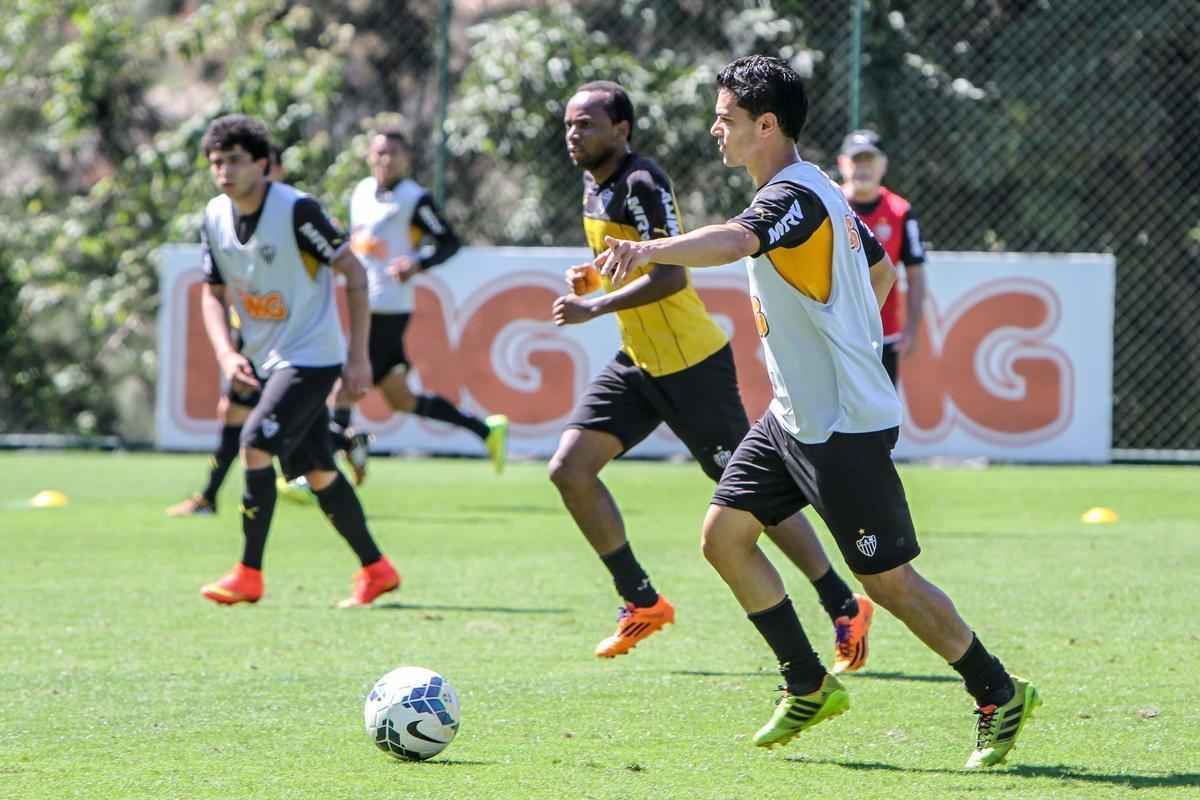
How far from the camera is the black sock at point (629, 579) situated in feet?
21.7

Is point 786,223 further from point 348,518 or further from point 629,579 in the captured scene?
point 348,518

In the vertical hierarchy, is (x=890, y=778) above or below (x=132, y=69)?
above

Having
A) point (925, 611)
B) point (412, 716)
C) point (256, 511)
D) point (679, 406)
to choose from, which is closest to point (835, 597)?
point (679, 406)

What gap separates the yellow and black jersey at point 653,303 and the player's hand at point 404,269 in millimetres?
5560

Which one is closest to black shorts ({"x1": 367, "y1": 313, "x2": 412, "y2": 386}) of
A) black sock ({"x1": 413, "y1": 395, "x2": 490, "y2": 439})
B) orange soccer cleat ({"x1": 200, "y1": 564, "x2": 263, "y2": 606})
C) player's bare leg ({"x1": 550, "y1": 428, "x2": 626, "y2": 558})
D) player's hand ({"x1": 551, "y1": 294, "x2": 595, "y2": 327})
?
black sock ({"x1": 413, "y1": 395, "x2": 490, "y2": 439})

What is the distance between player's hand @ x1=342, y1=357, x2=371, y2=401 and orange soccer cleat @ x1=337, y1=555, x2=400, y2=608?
28.6 inches

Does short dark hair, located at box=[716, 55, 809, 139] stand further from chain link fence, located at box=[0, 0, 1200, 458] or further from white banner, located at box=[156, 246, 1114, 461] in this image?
chain link fence, located at box=[0, 0, 1200, 458]

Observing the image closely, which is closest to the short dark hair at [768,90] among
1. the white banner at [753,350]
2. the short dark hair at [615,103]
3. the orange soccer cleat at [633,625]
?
the short dark hair at [615,103]

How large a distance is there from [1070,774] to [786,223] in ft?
5.08

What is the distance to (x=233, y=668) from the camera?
20.4 feet

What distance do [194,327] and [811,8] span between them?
6.11 m

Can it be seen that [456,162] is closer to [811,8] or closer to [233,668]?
[811,8]

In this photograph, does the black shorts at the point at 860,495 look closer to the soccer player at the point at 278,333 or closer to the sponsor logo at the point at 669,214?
the sponsor logo at the point at 669,214

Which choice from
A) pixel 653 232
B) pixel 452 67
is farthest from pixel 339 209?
Result: pixel 653 232
